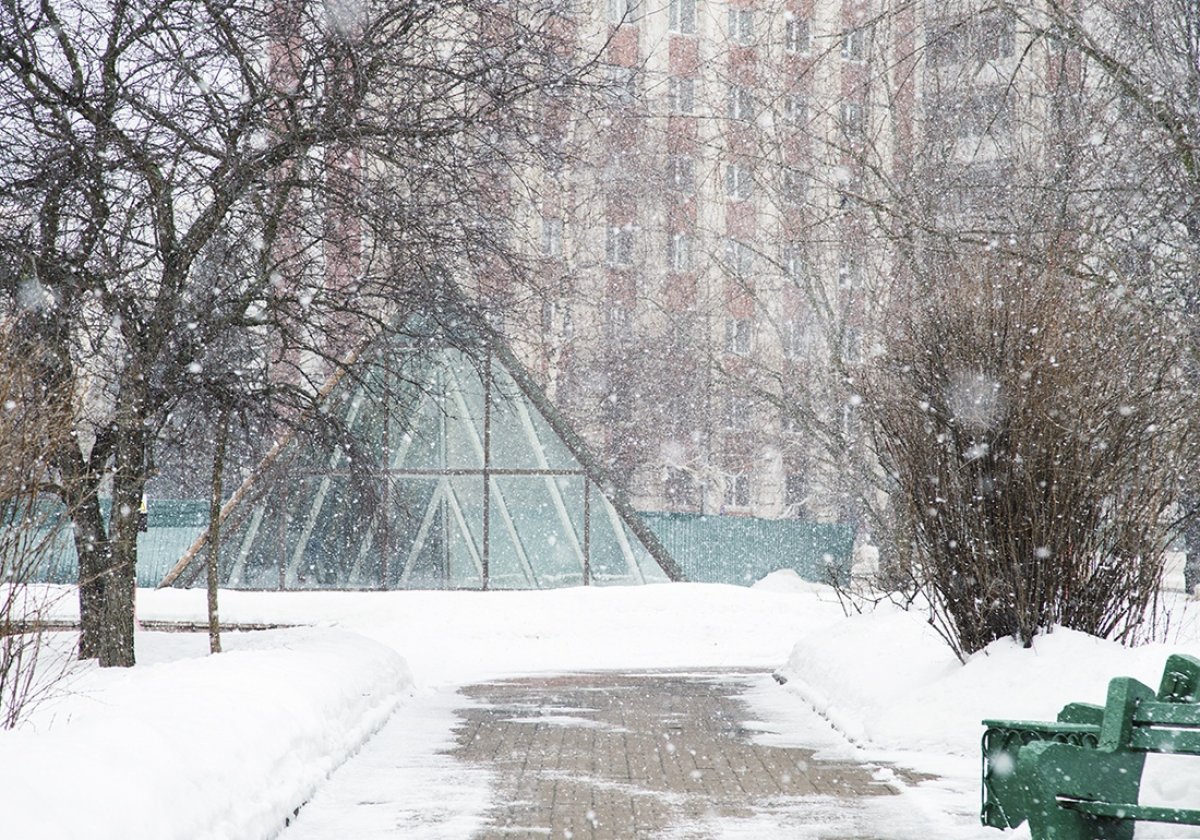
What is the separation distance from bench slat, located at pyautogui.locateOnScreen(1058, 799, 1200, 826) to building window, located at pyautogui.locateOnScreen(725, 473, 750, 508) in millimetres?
47630

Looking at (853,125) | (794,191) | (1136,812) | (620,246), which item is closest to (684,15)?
(620,246)

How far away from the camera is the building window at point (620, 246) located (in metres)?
46.0

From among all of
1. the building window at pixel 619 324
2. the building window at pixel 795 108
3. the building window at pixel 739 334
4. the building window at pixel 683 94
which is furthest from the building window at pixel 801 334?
the building window at pixel 795 108

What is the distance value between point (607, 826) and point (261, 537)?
18.8m

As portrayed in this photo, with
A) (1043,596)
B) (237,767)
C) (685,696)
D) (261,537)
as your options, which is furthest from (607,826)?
(261,537)

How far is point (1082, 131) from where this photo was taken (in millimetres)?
17375

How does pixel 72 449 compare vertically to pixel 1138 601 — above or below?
above

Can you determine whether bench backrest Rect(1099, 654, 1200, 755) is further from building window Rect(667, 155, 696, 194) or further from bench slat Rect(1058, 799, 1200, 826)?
building window Rect(667, 155, 696, 194)

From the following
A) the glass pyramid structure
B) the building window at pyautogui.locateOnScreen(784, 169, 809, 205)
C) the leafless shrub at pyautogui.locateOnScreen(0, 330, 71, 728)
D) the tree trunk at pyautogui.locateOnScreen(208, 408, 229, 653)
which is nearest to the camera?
the leafless shrub at pyautogui.locateOnScreen(0, 330, 71, 728)

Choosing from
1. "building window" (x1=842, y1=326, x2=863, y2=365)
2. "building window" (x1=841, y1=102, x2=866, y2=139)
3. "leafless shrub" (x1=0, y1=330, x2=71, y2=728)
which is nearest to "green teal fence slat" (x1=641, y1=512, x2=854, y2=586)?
"building window" (x1=842, y1=326, x2=863, y2=365)

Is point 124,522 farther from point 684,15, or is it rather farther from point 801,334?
point 684,15

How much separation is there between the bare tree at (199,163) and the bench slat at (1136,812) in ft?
28.2

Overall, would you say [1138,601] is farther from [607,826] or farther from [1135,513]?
[607,826]

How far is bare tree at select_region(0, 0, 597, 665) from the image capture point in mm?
13102
